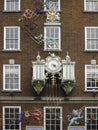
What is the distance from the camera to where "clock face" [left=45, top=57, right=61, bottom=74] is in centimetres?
5382

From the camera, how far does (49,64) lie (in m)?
54.1

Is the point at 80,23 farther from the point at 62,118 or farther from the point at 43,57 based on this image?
the point at 62,118

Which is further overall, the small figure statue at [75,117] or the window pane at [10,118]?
the window pane at [10,118]

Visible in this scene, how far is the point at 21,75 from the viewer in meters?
54.5

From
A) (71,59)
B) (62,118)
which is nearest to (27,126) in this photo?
(62,118)

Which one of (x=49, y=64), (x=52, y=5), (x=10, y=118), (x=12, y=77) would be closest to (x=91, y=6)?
(x=52, y=5)

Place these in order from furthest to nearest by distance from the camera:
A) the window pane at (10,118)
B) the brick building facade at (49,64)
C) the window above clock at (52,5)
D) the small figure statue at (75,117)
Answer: the window above clock at (52,5) < the window pane at (10,118) < the brick building facade at (49,64) < the small figure statue at (75,117)

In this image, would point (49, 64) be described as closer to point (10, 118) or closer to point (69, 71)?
point (69, 71)

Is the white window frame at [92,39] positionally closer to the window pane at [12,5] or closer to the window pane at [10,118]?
the window pane at [12,5]

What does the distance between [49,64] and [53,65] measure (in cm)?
32

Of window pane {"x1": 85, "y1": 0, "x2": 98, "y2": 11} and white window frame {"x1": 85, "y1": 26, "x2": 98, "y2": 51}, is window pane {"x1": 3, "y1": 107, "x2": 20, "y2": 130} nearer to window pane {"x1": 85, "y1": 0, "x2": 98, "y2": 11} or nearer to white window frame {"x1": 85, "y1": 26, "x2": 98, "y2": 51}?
white window frame {"x1": 85, "y1": 26, "x2": 98, "y2": 51}

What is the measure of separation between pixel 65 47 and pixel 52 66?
6.36 ft

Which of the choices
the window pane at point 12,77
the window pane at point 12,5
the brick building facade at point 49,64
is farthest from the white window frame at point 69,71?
the window pane at point 12,5

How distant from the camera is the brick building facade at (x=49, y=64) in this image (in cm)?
5375
